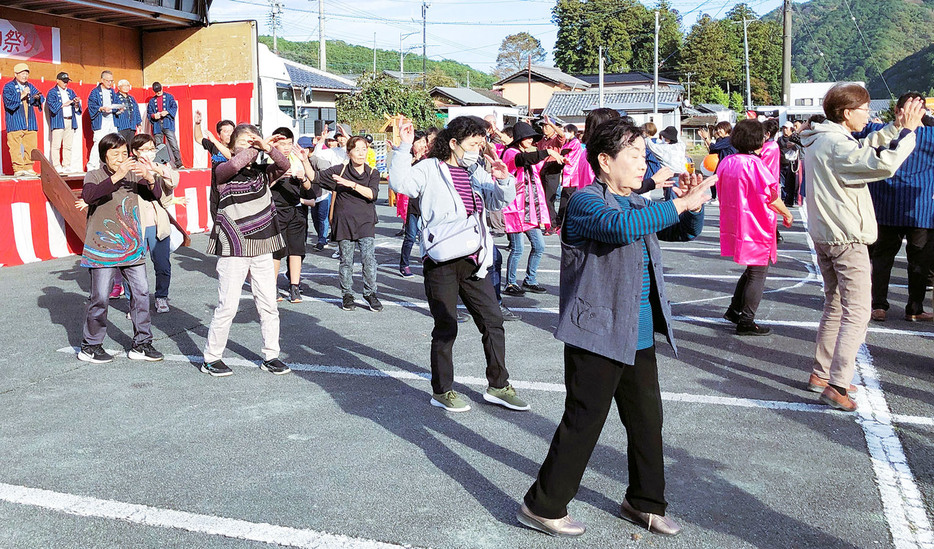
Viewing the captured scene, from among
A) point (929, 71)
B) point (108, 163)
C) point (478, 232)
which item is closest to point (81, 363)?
point (108, 163)

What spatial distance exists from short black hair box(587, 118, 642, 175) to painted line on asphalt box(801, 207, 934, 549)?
6.51 ft

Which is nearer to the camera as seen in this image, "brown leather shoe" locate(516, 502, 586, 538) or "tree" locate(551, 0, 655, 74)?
"brown leather shoe" locate(516, 502, 586, 538)

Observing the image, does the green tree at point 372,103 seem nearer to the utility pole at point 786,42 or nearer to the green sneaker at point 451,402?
the utility pole at point 786,42

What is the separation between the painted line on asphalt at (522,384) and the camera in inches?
199

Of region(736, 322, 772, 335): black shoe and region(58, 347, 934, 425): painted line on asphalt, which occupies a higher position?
region(736, 322, 772, 335): black shoe

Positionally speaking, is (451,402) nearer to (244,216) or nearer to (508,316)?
(244,216)

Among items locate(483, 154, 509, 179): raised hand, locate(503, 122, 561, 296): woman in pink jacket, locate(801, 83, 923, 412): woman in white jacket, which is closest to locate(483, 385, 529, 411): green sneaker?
locate(483, 154, 509, 179): raised hand

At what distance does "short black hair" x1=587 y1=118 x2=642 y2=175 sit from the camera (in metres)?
3.33

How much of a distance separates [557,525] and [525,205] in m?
5.52

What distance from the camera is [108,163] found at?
6.03m

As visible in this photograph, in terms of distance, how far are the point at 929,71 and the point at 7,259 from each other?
310ft

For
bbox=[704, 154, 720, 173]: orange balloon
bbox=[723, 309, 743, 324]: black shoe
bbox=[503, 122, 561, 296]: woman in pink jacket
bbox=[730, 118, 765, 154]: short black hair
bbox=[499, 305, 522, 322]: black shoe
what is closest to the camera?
bbox=[704, 154, 720, 173]: orange balloon

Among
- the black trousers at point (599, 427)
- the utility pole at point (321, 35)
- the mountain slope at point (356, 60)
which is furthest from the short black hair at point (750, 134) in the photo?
the mountain slope at point (356, 60)

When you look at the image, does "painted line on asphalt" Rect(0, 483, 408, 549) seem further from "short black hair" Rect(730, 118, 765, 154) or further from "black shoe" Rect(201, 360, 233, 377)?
"short black hair" Rect(730, 118, 765, 154)
